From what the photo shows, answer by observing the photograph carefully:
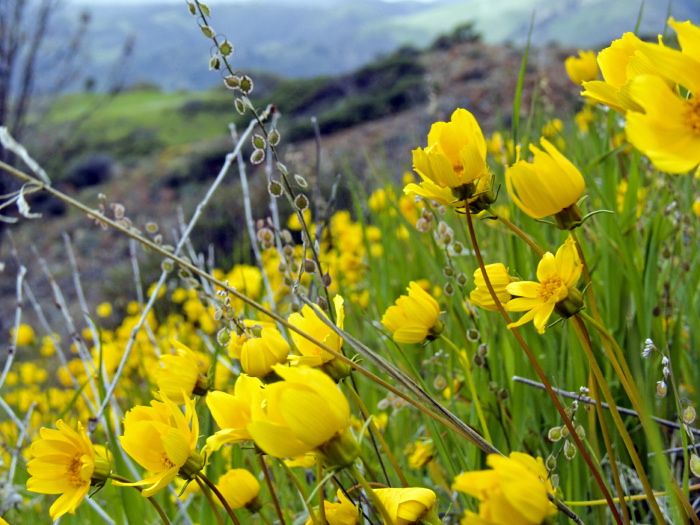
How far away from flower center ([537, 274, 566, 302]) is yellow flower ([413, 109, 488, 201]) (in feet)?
0.33

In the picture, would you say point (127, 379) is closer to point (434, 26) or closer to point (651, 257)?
point (651, 257)

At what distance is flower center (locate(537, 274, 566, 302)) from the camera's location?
0.49 metres

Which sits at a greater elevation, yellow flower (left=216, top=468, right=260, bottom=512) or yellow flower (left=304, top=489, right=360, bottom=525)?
yellow flower (left=304, top=489, right=360, bottom=525)

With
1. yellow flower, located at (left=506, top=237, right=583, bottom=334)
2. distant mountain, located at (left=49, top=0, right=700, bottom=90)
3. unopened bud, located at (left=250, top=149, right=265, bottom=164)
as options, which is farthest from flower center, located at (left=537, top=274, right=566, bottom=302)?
distant mountain, located at (left=49, top=0, right=700, bottom=90)

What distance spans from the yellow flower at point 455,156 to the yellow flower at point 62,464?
40 cm

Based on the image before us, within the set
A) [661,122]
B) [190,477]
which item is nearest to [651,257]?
[661,122]

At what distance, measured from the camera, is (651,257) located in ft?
3.01


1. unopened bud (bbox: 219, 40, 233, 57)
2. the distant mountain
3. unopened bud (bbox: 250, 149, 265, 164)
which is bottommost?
the distant mountain

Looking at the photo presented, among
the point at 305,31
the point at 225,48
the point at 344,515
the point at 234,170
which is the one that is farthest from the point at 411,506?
the point at 305,31

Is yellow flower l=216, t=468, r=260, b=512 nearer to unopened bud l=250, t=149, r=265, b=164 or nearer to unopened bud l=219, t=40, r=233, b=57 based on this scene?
unopened bud l=250, t=149, r=265, b=164

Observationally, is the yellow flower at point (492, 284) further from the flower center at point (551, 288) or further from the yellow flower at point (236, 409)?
the yellow flower at point (236, 409)

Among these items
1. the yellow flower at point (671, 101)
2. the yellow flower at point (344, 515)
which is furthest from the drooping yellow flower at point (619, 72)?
the yellow flower at point (344, 515)

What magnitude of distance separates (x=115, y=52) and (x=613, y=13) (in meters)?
58.4

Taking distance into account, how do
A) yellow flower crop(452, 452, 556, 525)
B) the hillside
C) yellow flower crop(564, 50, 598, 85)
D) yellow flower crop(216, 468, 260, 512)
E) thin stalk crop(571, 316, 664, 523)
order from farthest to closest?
the hillside < yellow flower crop(564, 50, 598, 85) < yellow flower crop(216, 468, 260, 512) < thin stalk crop(571, 316, 664, 523) < yellow flower crop(452, 452, 556, 525)
